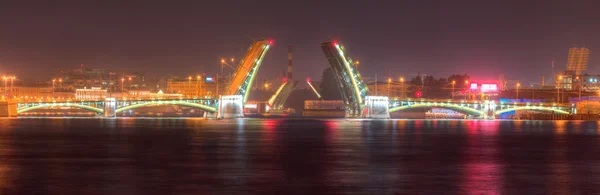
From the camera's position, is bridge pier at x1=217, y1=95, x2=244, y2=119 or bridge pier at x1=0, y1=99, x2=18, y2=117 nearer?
bridge pier at x1=217, y1=95, x2=244, y2=119

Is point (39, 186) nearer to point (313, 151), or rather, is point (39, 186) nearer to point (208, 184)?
point (208, 184)

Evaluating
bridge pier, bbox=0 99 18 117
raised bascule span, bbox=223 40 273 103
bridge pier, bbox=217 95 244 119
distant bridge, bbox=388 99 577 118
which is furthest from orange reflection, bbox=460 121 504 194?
bridge pier, bbox=0 99 18 117

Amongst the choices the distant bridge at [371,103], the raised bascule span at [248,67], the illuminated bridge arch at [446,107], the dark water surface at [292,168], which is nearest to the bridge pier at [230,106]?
the raised bascule span at [248,67]

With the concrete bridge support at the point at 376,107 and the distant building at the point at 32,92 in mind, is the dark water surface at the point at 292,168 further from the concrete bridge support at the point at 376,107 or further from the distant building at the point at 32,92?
the distant building at the point at 32,92

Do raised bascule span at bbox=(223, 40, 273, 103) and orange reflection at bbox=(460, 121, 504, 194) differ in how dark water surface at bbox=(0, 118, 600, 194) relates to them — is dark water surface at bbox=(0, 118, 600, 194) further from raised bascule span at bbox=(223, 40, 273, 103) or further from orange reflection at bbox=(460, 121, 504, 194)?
raised bascule span at bbox=(223, 40, 273, 103)

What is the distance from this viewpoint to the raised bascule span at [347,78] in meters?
69.4

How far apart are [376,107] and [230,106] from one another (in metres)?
14.5

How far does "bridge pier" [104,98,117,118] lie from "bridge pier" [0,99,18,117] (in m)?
9.00

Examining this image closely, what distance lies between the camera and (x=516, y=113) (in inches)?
4181

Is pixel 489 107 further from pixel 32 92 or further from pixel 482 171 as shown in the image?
pixel 32 92

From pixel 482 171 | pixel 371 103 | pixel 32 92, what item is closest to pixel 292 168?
pixel 482 171

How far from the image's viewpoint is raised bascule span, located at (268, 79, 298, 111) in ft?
431

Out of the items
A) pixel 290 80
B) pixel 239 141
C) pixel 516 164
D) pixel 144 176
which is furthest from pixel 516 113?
pixel 144 176

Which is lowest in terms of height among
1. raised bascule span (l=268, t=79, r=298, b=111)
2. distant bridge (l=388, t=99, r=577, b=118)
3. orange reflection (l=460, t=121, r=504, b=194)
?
orange reflection (l=460, t=121, r=504, b=194)
